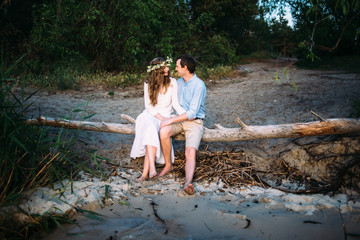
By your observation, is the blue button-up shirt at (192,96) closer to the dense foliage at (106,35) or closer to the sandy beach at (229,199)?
the sandy beach at (229,199)

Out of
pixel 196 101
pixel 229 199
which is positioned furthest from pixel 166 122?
pixel 229 199

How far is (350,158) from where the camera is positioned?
4133mm

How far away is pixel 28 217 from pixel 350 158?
4068mm

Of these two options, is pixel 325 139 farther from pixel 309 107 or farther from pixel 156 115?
pixel 156 115

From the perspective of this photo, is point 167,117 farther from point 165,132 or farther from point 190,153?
point 190,153

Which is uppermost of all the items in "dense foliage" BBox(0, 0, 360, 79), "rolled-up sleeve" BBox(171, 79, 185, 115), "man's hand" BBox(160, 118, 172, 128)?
"dense foliage" BBox(0, 0, 360, 79)

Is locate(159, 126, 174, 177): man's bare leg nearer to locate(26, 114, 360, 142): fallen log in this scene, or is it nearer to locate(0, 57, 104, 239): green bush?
locate(26, 114, 360, 142): fallen log

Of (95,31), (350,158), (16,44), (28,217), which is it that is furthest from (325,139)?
(16,44)

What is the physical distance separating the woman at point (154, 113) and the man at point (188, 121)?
114 millimetres

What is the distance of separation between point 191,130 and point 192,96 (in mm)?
508

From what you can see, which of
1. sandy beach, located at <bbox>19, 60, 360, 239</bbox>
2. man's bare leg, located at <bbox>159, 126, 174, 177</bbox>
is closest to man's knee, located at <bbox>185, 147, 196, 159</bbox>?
man's bare leg, located at <bbox>159, 126, 174, 177</bbox>

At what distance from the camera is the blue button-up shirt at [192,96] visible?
14.2 feet

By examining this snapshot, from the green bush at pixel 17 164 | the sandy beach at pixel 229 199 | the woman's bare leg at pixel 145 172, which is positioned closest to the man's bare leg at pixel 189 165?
the sandy beach at pixel 229 199

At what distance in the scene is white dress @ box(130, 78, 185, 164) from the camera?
Answer: 4.25 m
